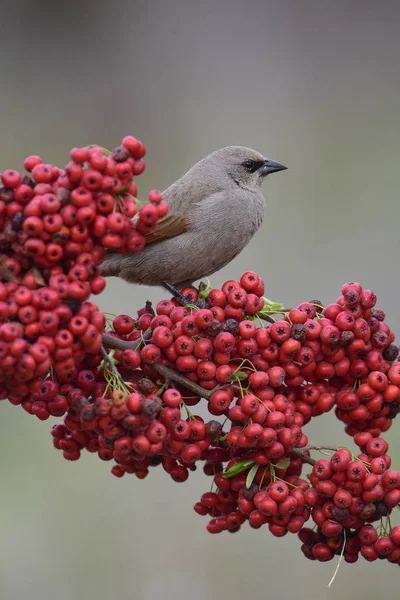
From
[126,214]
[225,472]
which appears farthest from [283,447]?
[126,214]

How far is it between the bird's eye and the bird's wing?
61cm

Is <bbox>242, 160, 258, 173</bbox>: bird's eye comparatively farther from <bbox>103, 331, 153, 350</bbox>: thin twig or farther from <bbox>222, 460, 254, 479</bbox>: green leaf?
<bbox>222, 460, 254, 479</bbox>: green leaf

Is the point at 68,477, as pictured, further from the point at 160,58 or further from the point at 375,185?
the point at 160,58

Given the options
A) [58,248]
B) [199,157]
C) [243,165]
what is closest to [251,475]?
[58,248]

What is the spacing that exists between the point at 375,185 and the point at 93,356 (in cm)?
412

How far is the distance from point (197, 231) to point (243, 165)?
0.62 m

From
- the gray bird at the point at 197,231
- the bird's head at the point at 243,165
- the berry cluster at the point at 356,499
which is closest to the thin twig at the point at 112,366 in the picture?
the berry cluster at the point at 356,499

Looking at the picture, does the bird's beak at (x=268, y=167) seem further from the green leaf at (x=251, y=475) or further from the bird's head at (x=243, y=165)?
the green leaf at (x=251, y=475)

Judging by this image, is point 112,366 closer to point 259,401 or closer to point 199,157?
point 259,401

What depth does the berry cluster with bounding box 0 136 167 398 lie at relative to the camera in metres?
1.86

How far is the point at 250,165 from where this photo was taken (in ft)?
13.5

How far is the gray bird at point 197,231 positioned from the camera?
357 centimetres

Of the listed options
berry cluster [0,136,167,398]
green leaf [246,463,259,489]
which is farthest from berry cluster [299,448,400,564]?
berry cluster [0,136,167,398]

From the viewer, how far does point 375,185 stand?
5969mm
